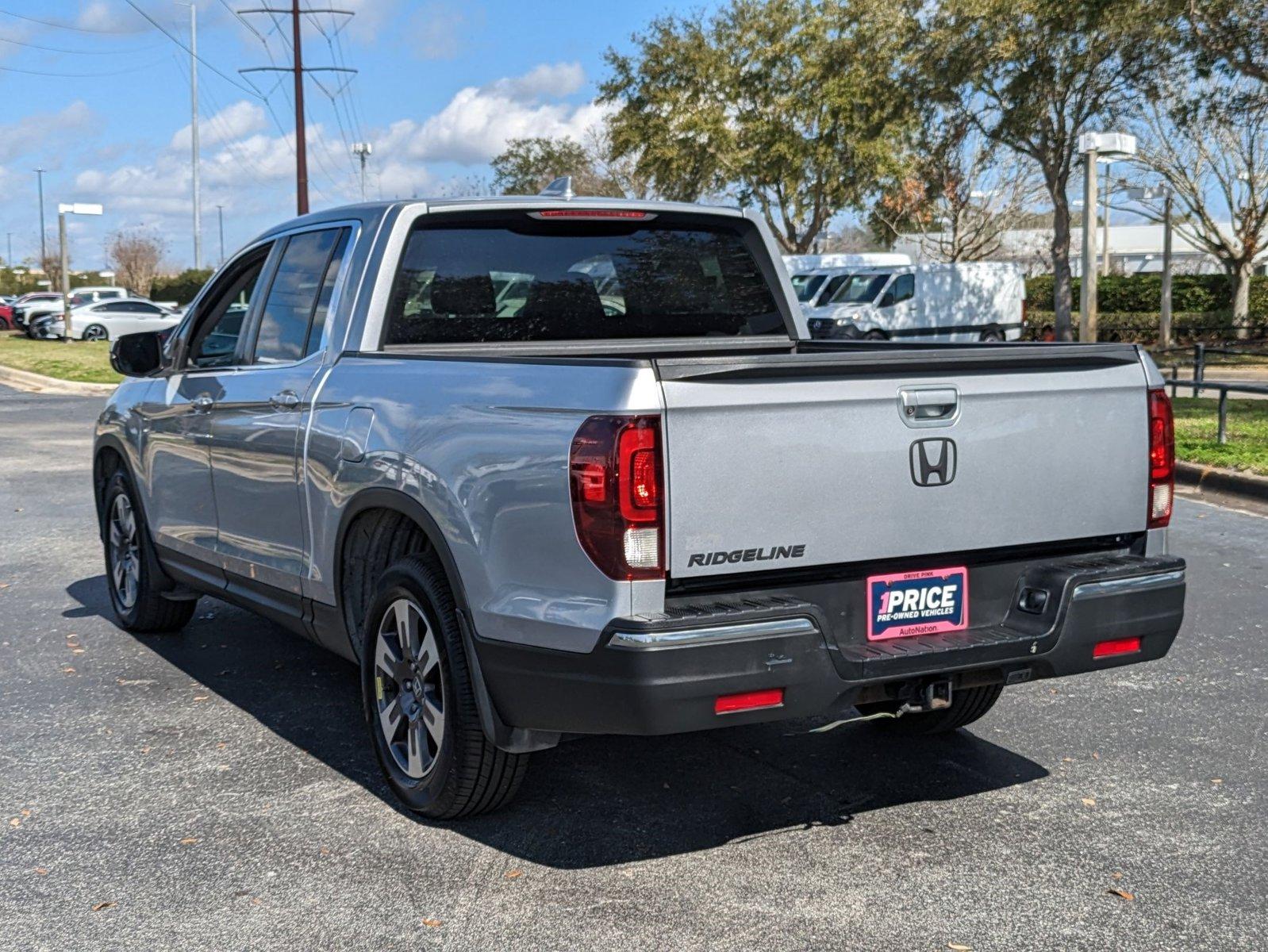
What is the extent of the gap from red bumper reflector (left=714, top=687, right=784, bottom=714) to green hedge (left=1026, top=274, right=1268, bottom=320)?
38.5m

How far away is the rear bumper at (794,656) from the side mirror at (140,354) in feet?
10.8

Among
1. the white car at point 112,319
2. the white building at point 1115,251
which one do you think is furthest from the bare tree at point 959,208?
the white car at point 112,319

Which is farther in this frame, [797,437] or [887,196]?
[887,196]

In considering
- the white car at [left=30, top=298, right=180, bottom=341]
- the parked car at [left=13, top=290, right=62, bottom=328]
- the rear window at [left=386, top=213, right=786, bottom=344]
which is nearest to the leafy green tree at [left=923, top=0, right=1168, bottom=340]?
the rear window at [left=386, top=213, right=786, bottom=344]

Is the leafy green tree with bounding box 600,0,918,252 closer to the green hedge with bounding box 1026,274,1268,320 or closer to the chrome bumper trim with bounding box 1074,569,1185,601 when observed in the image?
the green hedge with bounding box 1026,274,1268,320

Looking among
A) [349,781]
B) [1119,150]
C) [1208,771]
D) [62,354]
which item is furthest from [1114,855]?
[62,354]

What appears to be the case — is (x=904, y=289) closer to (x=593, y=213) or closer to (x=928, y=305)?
(x=928, y=305)

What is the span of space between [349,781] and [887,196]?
41.1 m

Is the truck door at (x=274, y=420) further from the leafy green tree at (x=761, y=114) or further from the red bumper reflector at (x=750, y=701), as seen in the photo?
the leafy green tree at (x=761, y=114)

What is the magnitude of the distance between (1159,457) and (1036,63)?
24285 millimetres

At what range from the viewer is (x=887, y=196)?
44000 millimetres

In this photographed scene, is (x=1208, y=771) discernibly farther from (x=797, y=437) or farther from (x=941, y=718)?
(x=797, y=437)

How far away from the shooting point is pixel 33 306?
173ft

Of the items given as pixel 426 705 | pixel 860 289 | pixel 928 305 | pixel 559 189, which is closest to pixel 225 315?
pixel 559 189
